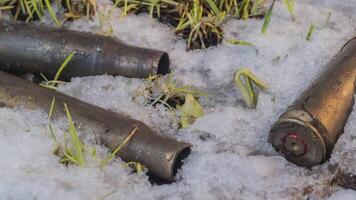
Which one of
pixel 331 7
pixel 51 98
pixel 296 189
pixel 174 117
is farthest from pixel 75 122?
pixel 331 7

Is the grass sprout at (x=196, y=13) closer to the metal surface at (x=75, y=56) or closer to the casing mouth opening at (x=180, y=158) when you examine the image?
the metal surface at (x=75, y=56)

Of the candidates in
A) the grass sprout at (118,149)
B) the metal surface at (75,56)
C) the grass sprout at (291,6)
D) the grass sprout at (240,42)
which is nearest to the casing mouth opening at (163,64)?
the metal surface at (75,56)

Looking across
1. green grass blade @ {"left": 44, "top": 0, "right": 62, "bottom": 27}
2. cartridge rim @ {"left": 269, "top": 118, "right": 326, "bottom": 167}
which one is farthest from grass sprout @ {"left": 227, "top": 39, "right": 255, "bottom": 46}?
green grass blade @ {"left": 44, "top": 0, "right": 62, "bottom": 27}

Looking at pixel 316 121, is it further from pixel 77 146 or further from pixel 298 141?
pixel 77 146

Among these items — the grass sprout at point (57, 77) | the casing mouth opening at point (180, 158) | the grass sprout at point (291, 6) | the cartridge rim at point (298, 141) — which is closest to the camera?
the cartridge rim at point (298, 141)

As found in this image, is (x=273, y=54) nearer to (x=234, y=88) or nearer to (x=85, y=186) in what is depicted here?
(x=234, y=88)

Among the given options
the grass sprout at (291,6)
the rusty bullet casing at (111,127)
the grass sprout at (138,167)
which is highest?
the grass sprout at (291,6)

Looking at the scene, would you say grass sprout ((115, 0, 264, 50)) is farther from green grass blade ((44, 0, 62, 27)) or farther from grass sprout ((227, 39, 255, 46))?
green grass blade ((44, 0, 62, 27))
